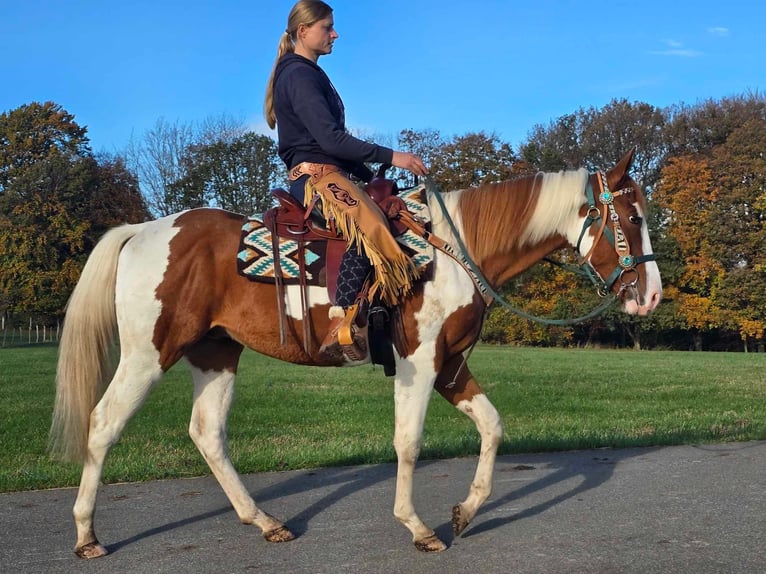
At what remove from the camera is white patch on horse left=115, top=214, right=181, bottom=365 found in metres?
5.23

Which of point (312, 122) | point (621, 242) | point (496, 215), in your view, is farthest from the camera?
point (496, 215)

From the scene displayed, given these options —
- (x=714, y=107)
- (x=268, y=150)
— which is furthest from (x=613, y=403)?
(x=714, y=107)

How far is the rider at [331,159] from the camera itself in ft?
16.7

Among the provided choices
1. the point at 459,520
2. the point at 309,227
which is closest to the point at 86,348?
the point at 309,227

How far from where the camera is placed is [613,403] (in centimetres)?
1427

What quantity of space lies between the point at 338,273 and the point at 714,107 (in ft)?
195

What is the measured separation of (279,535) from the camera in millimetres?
5156

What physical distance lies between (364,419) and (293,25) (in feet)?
25.0

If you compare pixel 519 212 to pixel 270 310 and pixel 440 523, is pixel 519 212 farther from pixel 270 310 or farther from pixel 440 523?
pixel 440 523

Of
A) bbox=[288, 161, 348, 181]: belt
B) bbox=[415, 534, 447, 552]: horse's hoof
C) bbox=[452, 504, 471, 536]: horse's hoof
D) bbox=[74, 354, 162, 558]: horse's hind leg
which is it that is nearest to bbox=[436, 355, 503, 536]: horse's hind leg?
bbox=[452, 504, 471, 536]: horse's hoof

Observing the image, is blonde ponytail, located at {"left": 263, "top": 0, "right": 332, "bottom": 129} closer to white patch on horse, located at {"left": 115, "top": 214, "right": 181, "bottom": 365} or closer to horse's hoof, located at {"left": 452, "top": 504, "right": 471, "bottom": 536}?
white patch on horse, located at {"left": 115, "top": 214, "right": 181, "bottom": 365}

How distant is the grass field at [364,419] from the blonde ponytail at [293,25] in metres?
3.61

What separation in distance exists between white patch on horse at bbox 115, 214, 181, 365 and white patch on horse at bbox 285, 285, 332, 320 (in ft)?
2.76

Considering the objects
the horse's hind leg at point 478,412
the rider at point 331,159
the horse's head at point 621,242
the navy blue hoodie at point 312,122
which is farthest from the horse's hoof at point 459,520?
the navy blue hoodie at point 312,122
